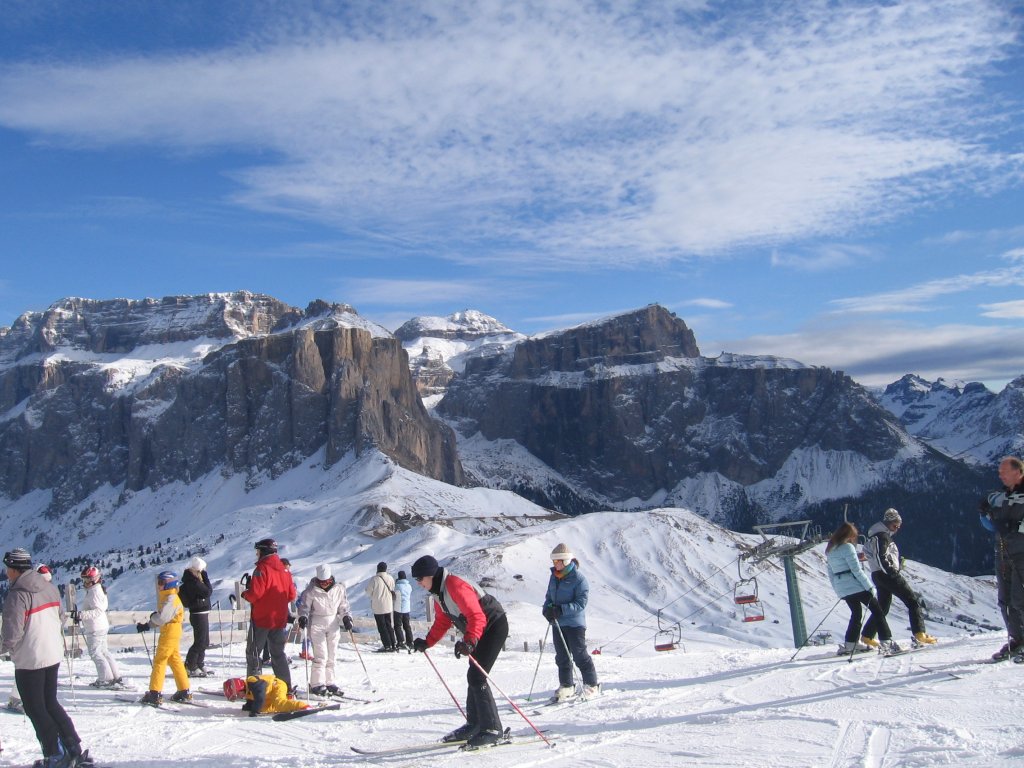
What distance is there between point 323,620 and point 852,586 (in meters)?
A: 7.30

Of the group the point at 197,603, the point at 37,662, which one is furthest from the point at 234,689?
the point at 37,662

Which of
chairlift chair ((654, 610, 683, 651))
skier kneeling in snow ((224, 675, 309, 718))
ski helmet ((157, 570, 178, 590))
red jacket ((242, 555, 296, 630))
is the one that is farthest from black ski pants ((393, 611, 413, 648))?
chairlift chair ((654, 610, 683, 651))

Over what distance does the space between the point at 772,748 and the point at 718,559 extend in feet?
367

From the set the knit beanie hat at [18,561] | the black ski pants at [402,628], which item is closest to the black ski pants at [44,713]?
the knit beanie hat at [18,561]

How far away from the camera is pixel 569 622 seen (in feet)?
38.1

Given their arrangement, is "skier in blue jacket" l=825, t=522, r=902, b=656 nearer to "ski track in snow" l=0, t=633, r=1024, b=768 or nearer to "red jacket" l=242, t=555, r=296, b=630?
"ski track in snow" l=0, t=633, r=1024, b=768

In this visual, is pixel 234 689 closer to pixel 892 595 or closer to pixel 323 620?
pixel 323 620

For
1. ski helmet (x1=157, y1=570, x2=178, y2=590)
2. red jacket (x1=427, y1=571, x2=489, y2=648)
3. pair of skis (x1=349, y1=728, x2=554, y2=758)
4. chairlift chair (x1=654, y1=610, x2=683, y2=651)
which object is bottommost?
chairlift chair (x1=654, y1=610, x2=683, y2=651)

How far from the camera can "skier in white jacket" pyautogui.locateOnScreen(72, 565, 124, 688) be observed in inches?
532

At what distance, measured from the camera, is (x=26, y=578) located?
28.8 ft

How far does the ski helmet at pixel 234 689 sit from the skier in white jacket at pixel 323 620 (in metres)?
0.97

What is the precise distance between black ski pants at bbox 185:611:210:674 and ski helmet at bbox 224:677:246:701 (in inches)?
96.8

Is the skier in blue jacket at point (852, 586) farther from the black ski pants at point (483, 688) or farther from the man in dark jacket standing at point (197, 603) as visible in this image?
the man in dark jacket standing at point (197, 603)

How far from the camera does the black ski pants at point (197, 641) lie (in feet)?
46.9
